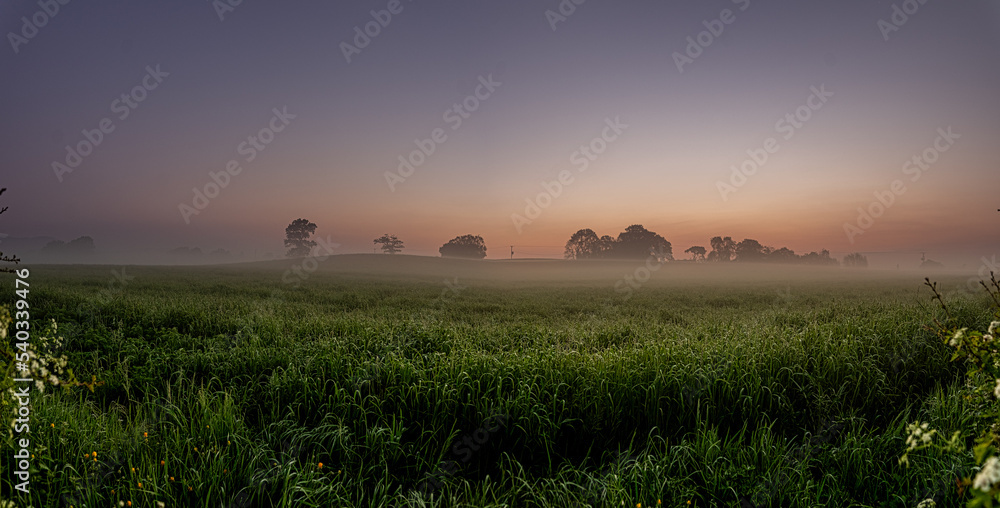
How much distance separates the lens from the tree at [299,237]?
372ft

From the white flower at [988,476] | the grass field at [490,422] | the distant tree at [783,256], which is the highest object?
the distant tree at [783,256]

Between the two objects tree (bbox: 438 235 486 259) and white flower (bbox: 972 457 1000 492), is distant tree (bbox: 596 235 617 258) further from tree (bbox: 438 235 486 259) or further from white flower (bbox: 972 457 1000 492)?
white flower (bbox: 972 457 1000 492)

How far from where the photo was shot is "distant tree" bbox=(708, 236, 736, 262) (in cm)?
13084

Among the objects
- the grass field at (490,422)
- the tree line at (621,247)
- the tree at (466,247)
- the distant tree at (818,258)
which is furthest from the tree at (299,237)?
the distant tree at (818,258)

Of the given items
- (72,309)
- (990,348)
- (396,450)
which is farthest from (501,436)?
(72,309)

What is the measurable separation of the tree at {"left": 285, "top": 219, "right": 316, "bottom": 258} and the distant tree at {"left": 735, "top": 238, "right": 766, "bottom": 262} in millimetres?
122139

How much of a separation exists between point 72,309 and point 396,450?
12.7 meters

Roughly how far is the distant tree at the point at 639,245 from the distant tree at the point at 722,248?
2428cm

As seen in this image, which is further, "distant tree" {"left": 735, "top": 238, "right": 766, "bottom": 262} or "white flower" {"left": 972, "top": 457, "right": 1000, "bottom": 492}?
"distant tree" {"left": 735, "top": 238, "right": 766, "bottom": 262}

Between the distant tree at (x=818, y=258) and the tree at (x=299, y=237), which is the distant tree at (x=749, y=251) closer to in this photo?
the distant tree at (x=818, y=258)

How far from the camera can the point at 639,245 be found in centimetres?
11238

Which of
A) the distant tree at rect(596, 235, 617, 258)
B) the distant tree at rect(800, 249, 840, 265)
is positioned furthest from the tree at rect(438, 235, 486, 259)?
the distant tree at rect(800, 249, 840, 265)

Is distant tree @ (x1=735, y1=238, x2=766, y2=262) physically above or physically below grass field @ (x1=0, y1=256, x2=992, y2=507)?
above

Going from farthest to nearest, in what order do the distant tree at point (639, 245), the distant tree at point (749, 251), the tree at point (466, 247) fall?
1. the distant tree at point (749, 251)
2. the tree at point (466, 247)
3. the distant tree at point (639, 245)
